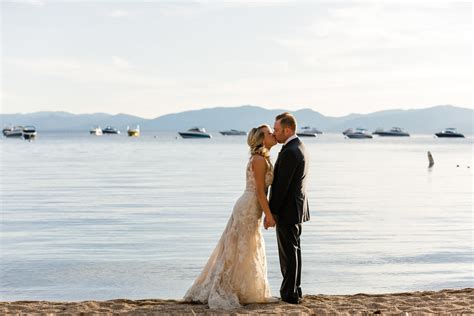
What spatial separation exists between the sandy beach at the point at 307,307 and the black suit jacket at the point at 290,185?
107cm

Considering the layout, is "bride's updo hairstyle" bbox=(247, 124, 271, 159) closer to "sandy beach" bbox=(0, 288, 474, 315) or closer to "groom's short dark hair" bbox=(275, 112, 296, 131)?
"groom's short dark hair" bbox=(275, 112, 296, 131)

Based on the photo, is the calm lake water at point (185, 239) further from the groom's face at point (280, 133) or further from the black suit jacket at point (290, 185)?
the groom's face at point (280, 133)

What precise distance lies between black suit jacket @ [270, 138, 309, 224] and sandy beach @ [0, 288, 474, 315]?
1073 mm

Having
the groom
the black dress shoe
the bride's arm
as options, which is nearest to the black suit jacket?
the groom

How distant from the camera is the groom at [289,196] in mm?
9375

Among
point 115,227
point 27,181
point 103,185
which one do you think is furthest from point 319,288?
point 27,181

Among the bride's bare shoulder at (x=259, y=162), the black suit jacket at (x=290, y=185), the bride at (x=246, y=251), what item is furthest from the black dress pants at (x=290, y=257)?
the bride's bare shoulder at (x=259, y=162)

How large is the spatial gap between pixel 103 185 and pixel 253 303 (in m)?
24.5

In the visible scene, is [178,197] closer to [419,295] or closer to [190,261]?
[190,261]

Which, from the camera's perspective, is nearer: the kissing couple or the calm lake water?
the kissing couple

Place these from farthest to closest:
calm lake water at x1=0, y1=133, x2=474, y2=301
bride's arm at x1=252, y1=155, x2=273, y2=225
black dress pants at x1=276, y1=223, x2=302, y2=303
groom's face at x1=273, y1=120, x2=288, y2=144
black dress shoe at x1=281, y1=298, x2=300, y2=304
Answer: calm lake water at x1=0, y1=133, x2=474, y2=301, black dress shoe at x1=281, y1=298, x2=300, y2=304, black dress pants at x1=276, y1=223, x2=302, y2=303, bride's arm at x1=252, y1=155, x2=273, y2=225, groom's face at x1=273, y1=120, x2=288, y2=144

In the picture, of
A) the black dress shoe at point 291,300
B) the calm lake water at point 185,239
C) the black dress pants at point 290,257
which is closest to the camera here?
the black dress pants at point 290,257

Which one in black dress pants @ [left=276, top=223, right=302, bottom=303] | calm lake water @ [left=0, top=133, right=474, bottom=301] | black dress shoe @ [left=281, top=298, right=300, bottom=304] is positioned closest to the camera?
black dress pants @ [left=276, top=223, right=302, bottom=303]

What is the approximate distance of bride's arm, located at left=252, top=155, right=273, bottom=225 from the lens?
373 inches
